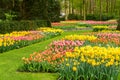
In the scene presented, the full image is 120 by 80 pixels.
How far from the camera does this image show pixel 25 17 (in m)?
40.8

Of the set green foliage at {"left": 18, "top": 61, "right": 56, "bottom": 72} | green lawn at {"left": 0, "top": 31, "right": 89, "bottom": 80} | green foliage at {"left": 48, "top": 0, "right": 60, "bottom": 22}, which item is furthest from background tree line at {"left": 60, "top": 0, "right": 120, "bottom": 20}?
green foliage at {"left": 18, "top": 61, "right": 56, "bottom": 72}

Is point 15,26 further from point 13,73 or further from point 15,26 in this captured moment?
point 13,73

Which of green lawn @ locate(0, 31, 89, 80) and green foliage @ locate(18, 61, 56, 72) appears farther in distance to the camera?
green foliage @ locate(18, 61, 56, 72)

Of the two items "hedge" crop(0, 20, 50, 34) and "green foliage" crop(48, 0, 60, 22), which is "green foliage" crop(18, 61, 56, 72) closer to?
"hedge" crop(0, 20, 50, 34)

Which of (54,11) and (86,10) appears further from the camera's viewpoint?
(86,10)

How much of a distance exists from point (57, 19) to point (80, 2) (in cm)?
2211

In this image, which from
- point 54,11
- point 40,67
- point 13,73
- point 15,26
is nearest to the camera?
point 13,73

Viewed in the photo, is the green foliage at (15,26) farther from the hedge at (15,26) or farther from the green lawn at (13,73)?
the green lawn at (13,73)

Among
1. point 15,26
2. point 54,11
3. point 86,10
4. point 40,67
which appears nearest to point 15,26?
point 15,26

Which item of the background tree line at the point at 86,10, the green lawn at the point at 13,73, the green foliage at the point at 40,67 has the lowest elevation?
the background tree line at the point at 86,10

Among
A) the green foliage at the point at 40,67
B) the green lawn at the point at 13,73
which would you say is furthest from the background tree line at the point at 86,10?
the green foliage at the point at 40,67

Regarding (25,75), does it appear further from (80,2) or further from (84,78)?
(80,2)

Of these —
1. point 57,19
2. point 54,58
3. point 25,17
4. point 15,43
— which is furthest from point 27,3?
point 54,58

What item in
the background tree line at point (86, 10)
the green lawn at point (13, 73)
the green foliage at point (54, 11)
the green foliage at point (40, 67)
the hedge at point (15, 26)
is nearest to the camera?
the green lawn at point (13, 73)
